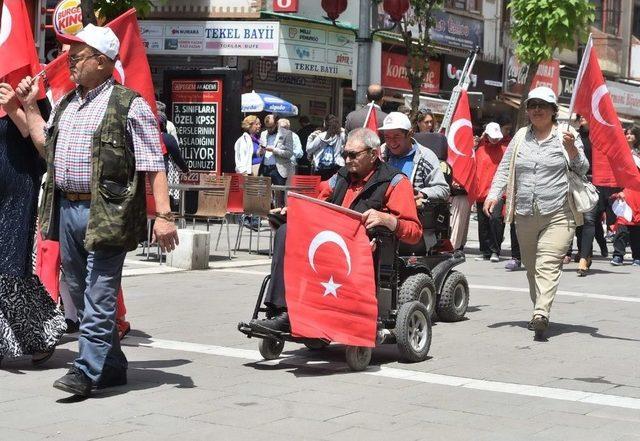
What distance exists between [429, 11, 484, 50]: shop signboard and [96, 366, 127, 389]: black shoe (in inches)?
1052

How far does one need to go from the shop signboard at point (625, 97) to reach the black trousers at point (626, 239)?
90.9 feet

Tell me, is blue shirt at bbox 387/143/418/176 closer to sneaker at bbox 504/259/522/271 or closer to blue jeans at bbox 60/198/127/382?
blue jeans at bbox 60/198/127/382

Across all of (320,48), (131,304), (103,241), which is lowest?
(131,304)

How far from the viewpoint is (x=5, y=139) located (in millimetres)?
7969

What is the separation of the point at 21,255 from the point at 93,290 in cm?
112

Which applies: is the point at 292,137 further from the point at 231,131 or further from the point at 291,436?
the point at 291,436

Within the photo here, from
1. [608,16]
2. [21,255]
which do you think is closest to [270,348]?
[21,255]

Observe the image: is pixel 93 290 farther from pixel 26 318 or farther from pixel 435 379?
pixel 435 379

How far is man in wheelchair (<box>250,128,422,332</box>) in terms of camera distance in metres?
8.16

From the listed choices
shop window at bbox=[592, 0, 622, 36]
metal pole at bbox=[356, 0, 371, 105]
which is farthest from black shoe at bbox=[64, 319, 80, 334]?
shop window at bbox=[592, 0, 622, 36]

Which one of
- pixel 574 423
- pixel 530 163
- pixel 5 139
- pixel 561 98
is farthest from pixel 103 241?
pixel 561 98

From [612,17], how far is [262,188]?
103 ft

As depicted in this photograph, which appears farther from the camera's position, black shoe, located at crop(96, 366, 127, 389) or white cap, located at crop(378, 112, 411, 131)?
white cap, located at crop(378, 112, 411, 131)

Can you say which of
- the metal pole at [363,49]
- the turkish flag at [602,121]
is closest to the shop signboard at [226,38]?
the metal pole at [363,49]
